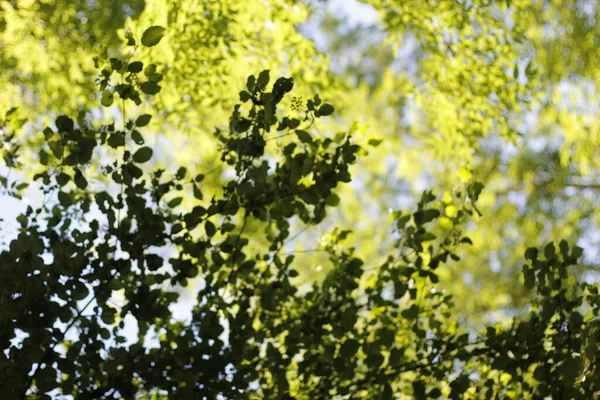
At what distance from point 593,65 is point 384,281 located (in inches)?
125

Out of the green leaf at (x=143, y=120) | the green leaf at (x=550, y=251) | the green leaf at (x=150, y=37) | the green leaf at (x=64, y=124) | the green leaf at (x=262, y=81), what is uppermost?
the green leaf at (x=150, y=37)

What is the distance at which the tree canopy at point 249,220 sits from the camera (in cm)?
189

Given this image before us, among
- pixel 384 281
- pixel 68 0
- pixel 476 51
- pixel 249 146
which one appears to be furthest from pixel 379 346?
pixel 68 0

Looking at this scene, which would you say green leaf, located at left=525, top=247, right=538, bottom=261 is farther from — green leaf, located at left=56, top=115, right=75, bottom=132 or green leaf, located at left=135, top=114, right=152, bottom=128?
green leaf, located at left=56, top=115, right=75, bottom=132

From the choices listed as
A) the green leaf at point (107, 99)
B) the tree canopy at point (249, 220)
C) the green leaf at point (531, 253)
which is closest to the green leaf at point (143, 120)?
the tree canopy at point (249, 220)

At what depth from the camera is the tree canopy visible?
1888 mm

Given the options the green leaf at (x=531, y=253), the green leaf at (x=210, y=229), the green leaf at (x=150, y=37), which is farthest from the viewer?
the green leaf at (x=531, y=253)

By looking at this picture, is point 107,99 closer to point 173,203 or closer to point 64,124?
point 64,124

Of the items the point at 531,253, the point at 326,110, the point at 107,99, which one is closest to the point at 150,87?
the point at 107,99

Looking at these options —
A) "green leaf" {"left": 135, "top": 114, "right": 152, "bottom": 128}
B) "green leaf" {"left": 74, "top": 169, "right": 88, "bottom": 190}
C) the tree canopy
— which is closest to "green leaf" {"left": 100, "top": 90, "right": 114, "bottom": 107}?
the tree canopy

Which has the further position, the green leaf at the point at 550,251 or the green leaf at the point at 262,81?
the green leaf at the point at 550,251

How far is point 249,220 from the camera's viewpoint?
3.36 metres

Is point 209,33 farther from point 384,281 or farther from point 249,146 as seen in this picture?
point 384,281

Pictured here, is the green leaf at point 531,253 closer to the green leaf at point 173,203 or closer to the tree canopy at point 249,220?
the tree canopy at point 249,220
